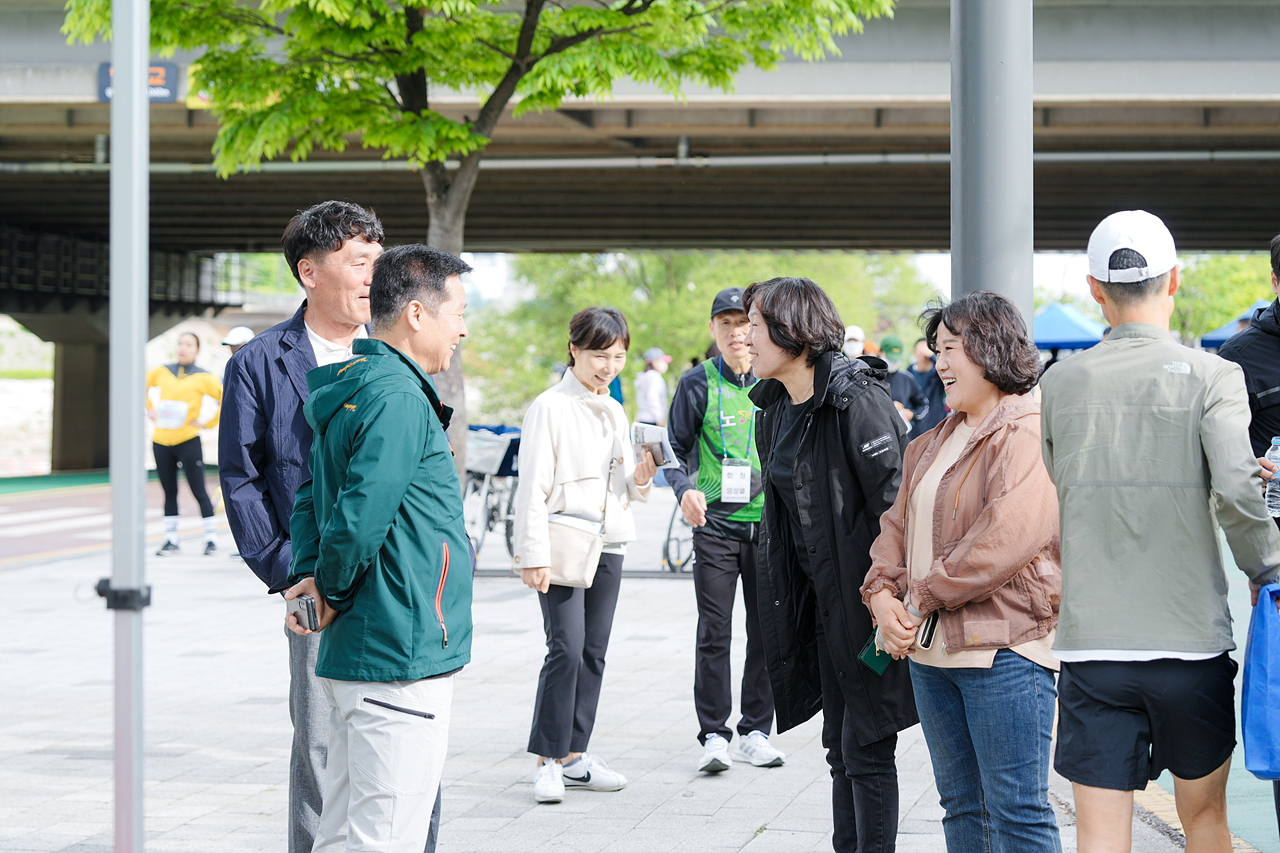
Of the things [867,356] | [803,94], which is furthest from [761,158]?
[867,356]

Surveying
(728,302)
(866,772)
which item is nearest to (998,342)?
(866,772)

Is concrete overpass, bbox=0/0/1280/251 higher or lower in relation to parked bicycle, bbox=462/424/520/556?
higher

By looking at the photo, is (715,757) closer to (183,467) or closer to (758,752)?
(758,752)

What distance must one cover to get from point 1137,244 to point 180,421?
1167 cm

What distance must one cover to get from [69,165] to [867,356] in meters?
21.4

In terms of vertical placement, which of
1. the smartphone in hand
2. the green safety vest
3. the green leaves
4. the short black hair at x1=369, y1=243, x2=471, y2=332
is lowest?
the smartphone in hand

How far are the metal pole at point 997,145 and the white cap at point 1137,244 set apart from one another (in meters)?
1.98

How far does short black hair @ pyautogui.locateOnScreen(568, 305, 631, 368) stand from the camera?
524 centimetres

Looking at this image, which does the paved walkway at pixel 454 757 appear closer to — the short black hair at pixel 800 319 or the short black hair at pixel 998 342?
the short black hair at pixel 800 319

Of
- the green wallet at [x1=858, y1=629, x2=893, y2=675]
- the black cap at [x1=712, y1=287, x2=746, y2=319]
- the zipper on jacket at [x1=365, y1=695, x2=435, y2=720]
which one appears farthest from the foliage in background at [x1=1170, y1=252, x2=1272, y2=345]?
the zipper on jacket at [x1=365, y1=695, x2=435, y2=720]

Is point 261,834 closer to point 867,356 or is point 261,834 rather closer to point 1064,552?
point 867,356

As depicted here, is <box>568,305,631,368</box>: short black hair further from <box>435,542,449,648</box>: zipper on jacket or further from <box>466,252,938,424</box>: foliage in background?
<box>466,252,938,424</box>: foliage in background

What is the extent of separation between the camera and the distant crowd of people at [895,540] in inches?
110

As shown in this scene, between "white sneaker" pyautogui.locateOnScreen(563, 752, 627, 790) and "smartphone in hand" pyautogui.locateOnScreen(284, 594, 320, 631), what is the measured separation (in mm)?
2427
